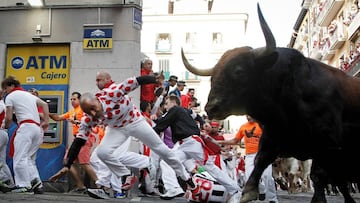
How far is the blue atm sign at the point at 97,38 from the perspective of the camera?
11469mm

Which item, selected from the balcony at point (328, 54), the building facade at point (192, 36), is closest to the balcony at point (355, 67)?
the balcony at point (328, 54)

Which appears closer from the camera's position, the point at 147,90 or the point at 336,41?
the point at 147,90

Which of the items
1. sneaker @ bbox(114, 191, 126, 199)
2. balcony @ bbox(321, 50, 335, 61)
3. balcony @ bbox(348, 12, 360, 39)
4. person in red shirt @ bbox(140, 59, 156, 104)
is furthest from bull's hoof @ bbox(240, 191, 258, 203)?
balcony @ bbox(321, 50, 335, 61)

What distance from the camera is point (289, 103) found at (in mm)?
4566

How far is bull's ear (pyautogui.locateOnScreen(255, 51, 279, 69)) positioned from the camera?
4543mm

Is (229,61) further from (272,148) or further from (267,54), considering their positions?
(272,148)

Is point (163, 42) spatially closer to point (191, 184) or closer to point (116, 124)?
point (191, 184)

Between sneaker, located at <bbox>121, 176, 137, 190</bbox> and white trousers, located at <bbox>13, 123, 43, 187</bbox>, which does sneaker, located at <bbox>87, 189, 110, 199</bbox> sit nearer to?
sneaker, located at <bbox>121, 176, 137, 190</bbox>

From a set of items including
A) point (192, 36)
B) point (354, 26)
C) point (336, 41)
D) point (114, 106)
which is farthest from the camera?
point (192, 36)

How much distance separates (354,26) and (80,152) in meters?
28.3

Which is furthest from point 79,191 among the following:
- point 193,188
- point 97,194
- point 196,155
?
point 193,188

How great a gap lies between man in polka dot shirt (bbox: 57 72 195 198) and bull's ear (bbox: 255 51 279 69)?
3.01 m

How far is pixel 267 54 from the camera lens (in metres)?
4.53

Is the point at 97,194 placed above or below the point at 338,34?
below
